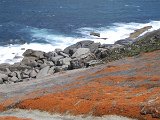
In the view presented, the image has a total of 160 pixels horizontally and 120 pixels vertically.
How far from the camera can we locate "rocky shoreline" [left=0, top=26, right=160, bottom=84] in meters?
70.4

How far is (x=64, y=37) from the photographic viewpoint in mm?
105375

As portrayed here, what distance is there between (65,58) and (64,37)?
24501 millimetres

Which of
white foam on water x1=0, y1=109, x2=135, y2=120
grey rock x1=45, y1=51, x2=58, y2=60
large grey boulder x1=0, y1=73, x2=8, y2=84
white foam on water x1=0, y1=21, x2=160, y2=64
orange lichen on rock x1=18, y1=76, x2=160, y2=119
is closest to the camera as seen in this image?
white foam on water x1=0, y1=109, x2=135, y2=120

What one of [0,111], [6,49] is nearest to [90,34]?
[6,49]

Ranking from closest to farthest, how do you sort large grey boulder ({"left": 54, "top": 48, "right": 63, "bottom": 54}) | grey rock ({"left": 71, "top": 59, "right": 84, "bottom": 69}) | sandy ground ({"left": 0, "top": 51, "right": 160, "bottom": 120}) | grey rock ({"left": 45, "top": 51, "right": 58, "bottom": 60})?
sandy ground ({"left": 0, "top": 51, "right": 160, "bottom": 120})
grey rock ({"left": 71, "top": 59, "right": 84, "bottom": 69})
grey rock ({"left": 45, "top": 51, "right": 58, "bottom": 60})
large grey boulder ({"left": 54, "top": 48, "right": 63, "bottom": 54})

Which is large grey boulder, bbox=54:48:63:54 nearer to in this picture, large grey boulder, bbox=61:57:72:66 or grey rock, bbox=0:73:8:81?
large grey boulder, bbox=61:57:72:66

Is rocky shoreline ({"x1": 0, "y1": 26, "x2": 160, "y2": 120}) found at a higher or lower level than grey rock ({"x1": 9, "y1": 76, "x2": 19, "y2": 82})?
higher

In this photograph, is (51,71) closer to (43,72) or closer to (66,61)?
(43,72)

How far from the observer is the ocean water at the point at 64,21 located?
327 ft

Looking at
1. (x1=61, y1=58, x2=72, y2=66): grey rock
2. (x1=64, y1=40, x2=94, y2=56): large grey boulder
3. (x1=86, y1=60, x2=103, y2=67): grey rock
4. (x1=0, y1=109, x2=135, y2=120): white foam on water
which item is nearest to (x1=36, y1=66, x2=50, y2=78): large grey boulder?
(x1=61, y1=58, x2=72, y2=66): grey rock

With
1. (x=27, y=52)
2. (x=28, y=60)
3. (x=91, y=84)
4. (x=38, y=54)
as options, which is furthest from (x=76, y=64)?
(x=91, y=84)

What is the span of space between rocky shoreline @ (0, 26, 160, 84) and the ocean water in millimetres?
6313

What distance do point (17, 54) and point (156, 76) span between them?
48005 mm

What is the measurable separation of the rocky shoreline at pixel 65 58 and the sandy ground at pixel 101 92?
7481mm
